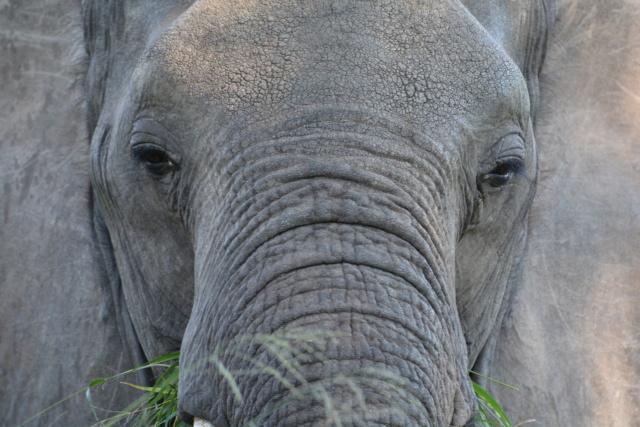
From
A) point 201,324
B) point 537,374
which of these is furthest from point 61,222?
point 537,374

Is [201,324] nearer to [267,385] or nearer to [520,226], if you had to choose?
[267,385]

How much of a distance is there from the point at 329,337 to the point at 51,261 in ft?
3.82

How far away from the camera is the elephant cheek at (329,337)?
1.85 metres

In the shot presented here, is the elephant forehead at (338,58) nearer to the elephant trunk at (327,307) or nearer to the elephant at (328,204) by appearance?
the elephant at (328,204)

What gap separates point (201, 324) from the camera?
2.12 meters

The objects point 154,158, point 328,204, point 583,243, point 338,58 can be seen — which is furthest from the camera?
point 583,243

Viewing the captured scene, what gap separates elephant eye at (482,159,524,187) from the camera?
2.41 metres

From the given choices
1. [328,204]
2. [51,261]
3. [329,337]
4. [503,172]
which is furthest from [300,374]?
[51,261]

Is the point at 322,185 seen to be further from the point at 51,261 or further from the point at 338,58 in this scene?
the point at 51,261

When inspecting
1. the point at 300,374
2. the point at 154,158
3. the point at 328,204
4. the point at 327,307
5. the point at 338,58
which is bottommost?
the point at 300,374

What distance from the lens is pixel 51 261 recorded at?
281 cm

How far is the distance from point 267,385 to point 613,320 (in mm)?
1223

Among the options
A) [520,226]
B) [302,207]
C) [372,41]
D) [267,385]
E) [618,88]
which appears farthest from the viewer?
[618,88]

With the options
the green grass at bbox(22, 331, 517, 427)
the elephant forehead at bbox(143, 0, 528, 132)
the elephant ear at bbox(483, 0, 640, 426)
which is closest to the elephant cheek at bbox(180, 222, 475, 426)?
the green grass at bbox(22, 331, 517, 427)
